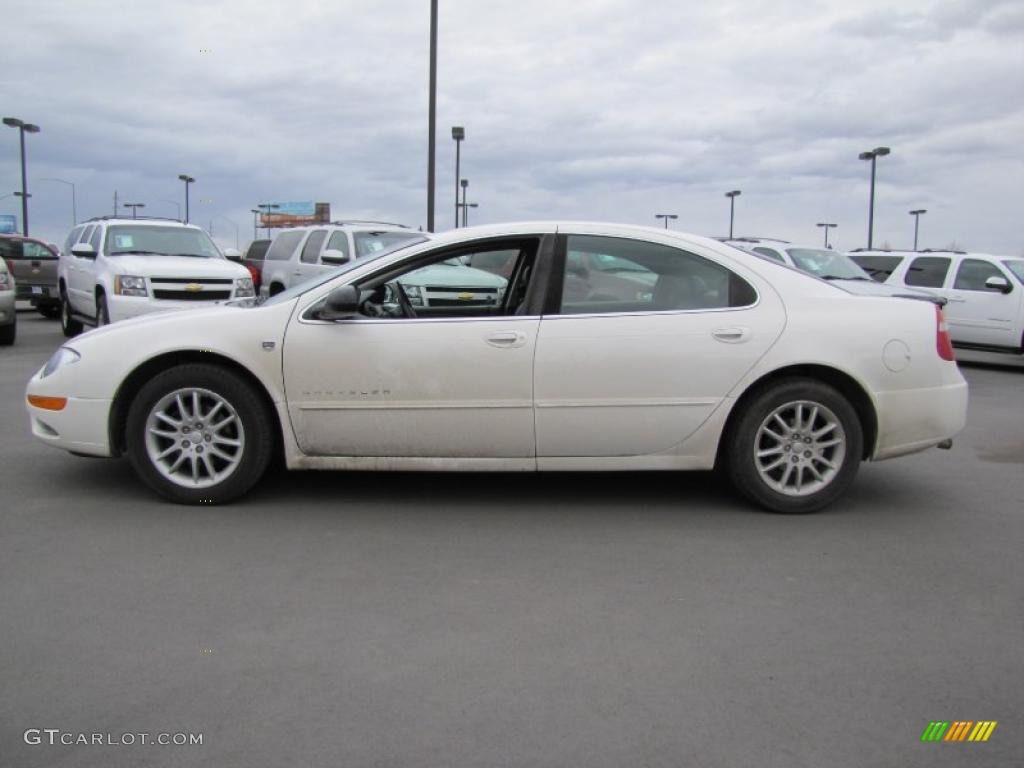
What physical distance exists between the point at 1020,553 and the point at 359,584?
10.5 ft

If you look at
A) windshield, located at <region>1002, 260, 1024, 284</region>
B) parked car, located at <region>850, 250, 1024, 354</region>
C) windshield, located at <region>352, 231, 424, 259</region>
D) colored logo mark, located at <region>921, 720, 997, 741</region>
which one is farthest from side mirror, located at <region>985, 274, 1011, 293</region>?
colored logo mark, located at <region>921, 720, 997, 741</region>

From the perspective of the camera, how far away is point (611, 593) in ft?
13.2

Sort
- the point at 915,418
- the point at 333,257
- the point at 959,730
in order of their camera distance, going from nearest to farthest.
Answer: the point at 959,730
the point at 915,418
the point at 333,257

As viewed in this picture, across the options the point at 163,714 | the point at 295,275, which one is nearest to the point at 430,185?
the point at 295,275

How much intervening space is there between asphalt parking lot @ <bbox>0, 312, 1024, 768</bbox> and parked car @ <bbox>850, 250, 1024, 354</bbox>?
9.67 meters

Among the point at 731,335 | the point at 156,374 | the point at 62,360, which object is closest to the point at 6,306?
the point at 62,360

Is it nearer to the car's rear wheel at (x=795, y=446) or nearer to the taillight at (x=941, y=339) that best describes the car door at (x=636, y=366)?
the car's rear wheel at (x=795, y=446)

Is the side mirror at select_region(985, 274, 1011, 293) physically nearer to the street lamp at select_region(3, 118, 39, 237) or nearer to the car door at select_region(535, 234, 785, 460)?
the car door at select_region(535, 234, 785, 460)

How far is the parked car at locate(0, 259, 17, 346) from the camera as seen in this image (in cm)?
1377

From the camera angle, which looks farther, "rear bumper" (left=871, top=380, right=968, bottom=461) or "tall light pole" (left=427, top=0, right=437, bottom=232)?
"tall light pole" (left=427, top=0, right=437, bottom=232)

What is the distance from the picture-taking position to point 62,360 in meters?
5.34

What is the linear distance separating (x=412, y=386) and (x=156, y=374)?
1.45 meters

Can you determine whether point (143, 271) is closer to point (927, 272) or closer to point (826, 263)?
A: point (826, 263)

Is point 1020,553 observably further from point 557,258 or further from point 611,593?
point 557,258
